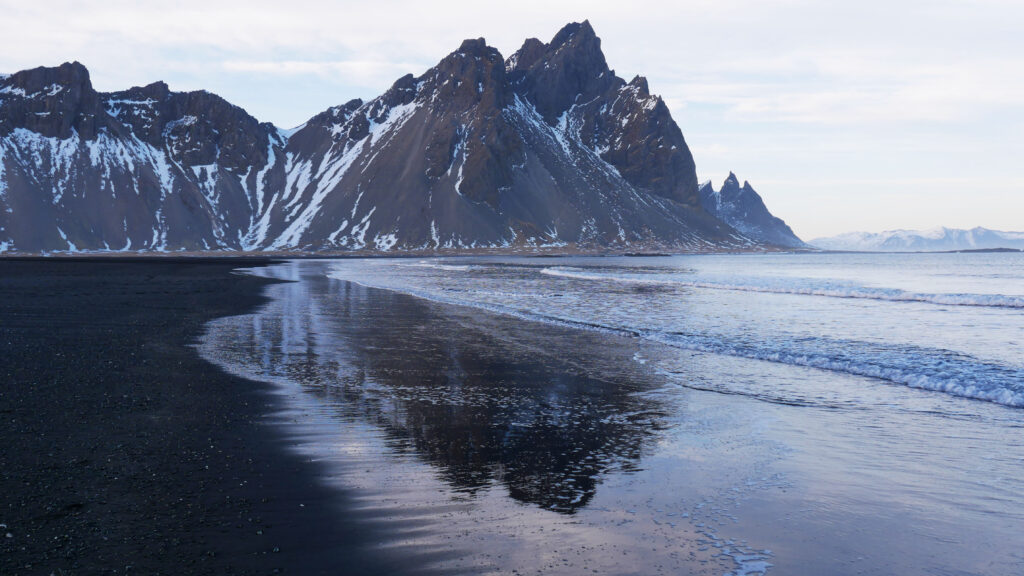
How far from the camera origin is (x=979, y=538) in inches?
282

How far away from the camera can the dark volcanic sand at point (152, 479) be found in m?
6.39

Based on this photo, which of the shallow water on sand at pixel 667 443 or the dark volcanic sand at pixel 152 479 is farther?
the shallow water on sand at pixel 667 443

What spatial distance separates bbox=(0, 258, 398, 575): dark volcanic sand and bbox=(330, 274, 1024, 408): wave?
1330 centimetres

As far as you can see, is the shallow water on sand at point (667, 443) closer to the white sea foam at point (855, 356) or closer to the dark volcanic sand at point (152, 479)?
the white sea foam at point (855, 356)

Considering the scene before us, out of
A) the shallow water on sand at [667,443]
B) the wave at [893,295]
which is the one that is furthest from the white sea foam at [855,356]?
the wave at [893,295]

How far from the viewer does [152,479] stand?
8609 millimetres

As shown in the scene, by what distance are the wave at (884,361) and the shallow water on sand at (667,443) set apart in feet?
0.29

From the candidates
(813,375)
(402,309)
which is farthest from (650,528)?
(402,309)

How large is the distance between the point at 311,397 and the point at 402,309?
2186 centimetres

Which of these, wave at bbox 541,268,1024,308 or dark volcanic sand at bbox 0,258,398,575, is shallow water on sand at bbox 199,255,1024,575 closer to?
dark volcanic sand at bbox 0,258,398,575

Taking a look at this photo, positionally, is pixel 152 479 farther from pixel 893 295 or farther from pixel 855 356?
pixel 893 295

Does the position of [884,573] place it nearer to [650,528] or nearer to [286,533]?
[650,528]

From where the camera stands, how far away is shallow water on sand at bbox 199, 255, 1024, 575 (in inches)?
272

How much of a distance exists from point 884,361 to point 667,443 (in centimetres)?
1107
